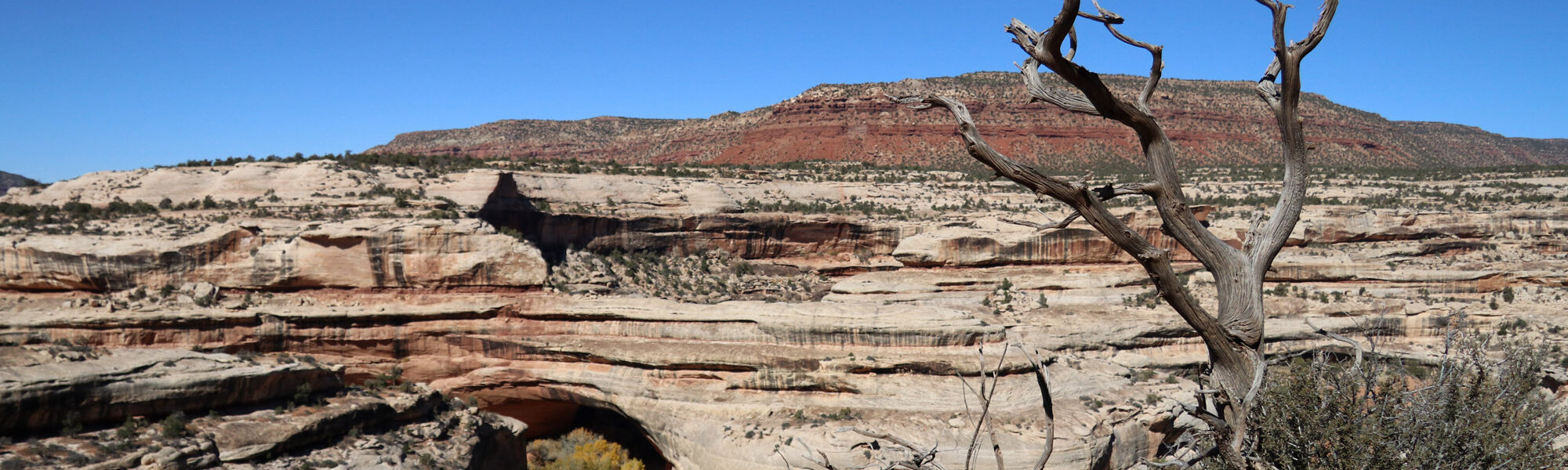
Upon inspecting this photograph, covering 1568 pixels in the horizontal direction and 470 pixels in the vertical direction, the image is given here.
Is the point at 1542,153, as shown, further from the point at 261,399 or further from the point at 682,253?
the point at 261,399

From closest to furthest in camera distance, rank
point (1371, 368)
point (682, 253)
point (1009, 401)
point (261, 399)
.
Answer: point (1371, 368) < point (261, 399) < point (1009, 401) < point (682, 253)

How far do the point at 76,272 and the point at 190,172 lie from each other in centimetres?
566

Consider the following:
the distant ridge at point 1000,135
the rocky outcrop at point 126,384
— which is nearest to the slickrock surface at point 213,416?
the rocky outcrop at point 126,384

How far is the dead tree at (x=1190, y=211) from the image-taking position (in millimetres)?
3895

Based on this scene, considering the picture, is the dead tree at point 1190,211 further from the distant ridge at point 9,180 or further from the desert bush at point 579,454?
the distant ridge at point 9,180

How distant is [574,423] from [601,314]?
557 centimetres

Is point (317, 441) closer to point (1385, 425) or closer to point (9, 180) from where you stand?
point (1385, 425)

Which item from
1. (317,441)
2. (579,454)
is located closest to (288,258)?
(317,441)

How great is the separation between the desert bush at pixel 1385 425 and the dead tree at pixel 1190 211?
35cm

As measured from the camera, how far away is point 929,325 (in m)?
19.7

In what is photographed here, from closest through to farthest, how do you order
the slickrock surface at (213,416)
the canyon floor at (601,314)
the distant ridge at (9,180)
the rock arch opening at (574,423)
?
the slickrock surface at (213,416), the canyon floor at (601,314), the rock arch opening at (574,423), the distant ridge at (9,180)

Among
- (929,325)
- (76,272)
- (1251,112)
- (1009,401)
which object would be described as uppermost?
(1251,112)

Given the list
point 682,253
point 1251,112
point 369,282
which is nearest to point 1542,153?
point 1251,112

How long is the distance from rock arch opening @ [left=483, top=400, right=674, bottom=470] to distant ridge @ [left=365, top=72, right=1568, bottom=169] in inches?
1776
